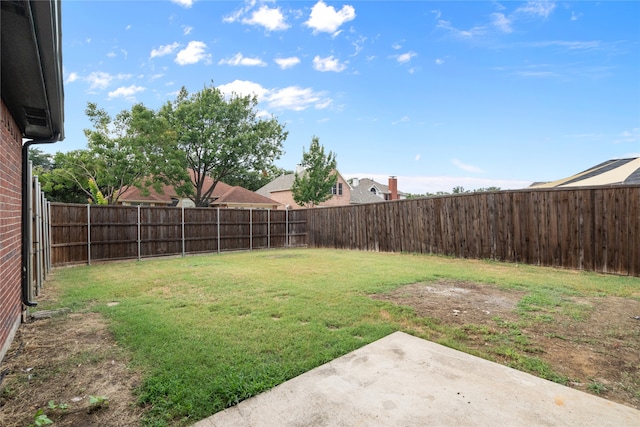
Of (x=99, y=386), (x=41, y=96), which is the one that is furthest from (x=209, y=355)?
(x=41, y=96)

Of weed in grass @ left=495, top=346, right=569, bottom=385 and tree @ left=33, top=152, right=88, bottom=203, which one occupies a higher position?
A: tree @ left=33, top=152, right=88, bottom=203

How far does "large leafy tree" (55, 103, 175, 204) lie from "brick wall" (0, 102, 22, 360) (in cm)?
1400

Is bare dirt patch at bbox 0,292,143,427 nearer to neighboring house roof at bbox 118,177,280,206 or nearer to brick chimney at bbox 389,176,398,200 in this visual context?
neighboring house roof at bbox 118,177,280,206

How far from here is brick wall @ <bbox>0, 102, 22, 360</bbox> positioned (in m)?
2.72

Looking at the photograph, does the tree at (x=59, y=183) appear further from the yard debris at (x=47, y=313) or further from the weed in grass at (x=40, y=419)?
the weed in grass at (x=40, y=419)

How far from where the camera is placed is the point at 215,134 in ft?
61.0

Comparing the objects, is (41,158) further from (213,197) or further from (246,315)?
(246,315)

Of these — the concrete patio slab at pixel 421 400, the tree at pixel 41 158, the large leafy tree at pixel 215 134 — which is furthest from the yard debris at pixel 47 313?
the tree at pixel 41 158

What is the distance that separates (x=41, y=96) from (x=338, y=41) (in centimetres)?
1081

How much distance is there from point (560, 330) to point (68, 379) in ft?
14.7

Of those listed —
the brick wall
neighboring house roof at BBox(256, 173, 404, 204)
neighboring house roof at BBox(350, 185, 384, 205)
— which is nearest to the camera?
the brick wall

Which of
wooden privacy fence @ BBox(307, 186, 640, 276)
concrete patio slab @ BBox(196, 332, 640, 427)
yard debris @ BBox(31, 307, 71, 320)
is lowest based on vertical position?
yard debris @ BBox(31, 307, 71, 320)

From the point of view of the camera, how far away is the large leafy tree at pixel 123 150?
52.0ft

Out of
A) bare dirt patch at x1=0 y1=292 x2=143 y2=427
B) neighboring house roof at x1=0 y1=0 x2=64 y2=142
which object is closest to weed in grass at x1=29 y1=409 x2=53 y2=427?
bare dirt patch at x1=0 y1=292 x2=143 y2=427
